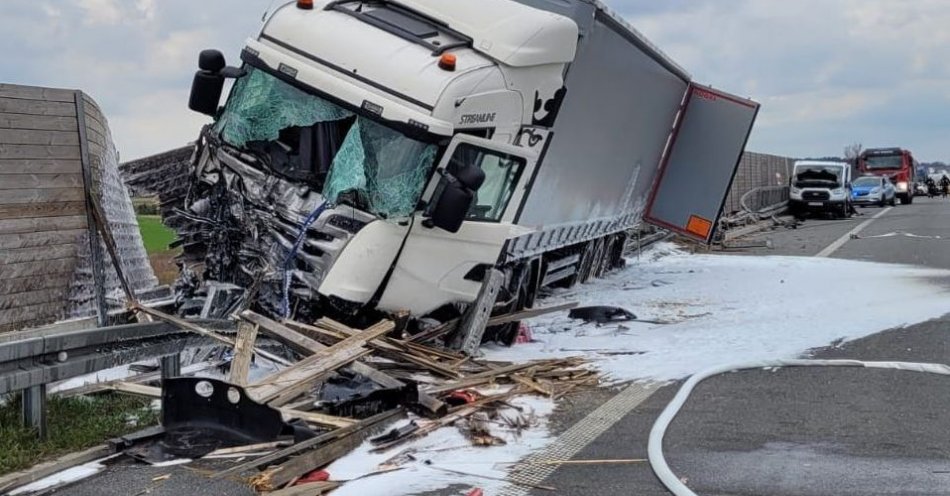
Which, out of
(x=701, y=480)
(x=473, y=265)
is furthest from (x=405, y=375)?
(x=701, y=480)

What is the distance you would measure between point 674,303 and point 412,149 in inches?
226

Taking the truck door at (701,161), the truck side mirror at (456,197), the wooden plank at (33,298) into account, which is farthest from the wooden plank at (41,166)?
the truck door at (701,161)

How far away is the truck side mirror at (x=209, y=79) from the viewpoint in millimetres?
8539

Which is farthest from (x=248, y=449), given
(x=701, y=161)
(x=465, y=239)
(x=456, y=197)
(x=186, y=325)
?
(x=701, y=161)

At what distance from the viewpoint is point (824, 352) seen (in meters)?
8.86

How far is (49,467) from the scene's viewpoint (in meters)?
5.27

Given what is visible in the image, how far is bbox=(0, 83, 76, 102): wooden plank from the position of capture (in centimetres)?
864

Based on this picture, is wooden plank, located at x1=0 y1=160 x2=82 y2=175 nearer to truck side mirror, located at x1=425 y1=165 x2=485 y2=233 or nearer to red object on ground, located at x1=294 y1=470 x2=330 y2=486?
truck side mirror, located at x1=425 y1=165 x2=485 y2=233

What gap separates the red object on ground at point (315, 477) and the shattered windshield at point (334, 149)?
10.5 feet

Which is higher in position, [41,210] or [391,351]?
[41,210]

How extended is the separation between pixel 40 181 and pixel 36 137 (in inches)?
16.2

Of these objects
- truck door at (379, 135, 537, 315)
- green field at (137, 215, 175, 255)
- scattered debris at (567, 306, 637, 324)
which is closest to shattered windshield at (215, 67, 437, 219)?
truck door at (379, 135, 537, 315)

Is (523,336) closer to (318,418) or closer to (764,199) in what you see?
(318,418)

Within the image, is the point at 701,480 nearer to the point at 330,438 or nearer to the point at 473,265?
the point at 330,438
